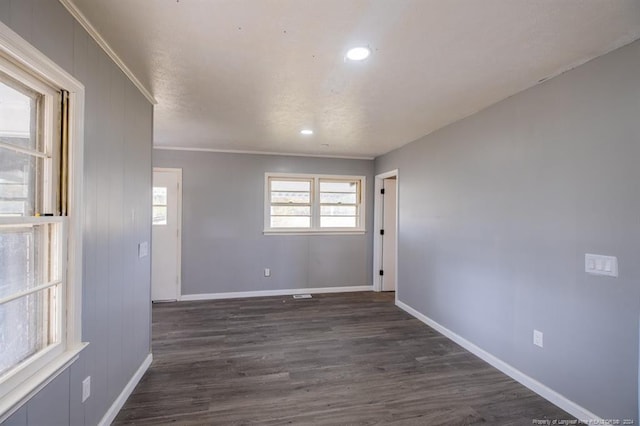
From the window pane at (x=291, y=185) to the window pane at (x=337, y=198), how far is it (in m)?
0.31

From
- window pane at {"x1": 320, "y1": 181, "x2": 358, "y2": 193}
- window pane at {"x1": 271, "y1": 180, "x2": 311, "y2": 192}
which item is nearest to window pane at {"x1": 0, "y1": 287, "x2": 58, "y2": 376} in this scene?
window pane at {"x1": 271, "y1": 180, "x2": 311, "y2": 192}

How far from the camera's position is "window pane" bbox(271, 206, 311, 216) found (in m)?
5.21

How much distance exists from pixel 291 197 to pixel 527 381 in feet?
12.9

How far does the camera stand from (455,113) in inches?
122

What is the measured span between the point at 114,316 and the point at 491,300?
10.2 ft

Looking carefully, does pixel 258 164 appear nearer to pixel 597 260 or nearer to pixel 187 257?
pixel 187 257

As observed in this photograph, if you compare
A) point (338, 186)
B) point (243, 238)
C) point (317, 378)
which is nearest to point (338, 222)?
point (338, 186)

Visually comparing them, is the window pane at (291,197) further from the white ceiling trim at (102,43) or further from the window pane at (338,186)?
the white ceiling trim at (102,43)

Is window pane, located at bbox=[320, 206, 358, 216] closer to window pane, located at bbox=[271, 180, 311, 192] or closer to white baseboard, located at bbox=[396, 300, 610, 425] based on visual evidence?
window pane, located at bbox=[271, 180, 311, 192]

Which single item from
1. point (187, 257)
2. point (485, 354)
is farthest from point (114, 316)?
point (485, 354)

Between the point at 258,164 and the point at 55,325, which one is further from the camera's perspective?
the point at 258,164

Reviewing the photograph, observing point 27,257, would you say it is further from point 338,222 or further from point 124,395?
point 338,222

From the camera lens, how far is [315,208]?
5312mm

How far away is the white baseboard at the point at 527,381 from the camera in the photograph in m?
2.05
